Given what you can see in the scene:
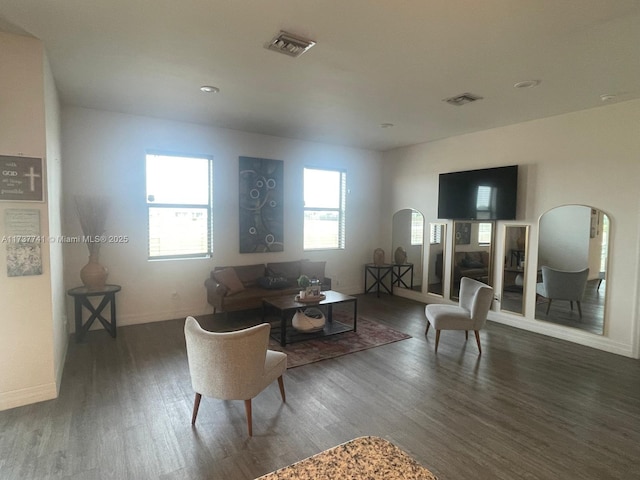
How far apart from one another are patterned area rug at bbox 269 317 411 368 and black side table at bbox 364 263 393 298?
6.94 ft

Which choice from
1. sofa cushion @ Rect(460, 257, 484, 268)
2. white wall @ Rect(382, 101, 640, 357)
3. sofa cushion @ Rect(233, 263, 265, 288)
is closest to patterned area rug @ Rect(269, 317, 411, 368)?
sofa cushion @ Rect(233, 263, 265, 288)

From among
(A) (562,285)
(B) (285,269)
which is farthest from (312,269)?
(A) (562,285)

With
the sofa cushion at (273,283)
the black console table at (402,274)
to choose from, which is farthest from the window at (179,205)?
the black console table at (402,274)

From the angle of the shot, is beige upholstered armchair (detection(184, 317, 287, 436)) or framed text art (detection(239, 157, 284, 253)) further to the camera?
framed text art (detection(239, 157, 284, 253))

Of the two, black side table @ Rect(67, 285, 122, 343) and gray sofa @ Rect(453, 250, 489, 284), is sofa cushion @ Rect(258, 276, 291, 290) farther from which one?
gray sofa @ Rect(453, 250, 489, 284)

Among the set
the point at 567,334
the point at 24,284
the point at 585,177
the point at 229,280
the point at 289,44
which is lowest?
the point at 567,334

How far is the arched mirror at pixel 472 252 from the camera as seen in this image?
525 centimetres

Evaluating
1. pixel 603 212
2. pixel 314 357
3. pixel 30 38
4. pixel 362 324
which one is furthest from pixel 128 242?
pixel 603 212

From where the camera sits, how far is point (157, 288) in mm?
4914

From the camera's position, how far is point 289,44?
2.69m

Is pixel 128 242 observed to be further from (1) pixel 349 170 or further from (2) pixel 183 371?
(1) pixel 349 170

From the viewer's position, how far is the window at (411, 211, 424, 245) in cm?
636

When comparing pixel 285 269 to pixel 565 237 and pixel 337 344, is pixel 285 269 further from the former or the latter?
pixel 565 237

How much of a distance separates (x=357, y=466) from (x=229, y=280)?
4.31m
